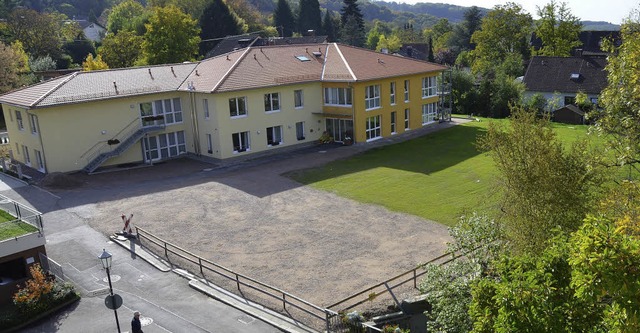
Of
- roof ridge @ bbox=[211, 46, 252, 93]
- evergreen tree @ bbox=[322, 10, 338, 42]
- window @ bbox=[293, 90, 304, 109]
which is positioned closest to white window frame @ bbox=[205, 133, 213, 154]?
roof ridge @ bbox=[211, 46, 252, 93]

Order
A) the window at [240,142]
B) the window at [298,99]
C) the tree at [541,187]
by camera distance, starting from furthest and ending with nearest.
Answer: the window at [298,99] < the window at [240,142] < the tree at [541,187]

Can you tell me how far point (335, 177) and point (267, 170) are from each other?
5.19m

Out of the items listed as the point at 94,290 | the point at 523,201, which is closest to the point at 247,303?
the point at 94,290

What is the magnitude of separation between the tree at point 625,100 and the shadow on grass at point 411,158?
1836cm

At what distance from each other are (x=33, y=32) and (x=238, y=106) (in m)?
55.2

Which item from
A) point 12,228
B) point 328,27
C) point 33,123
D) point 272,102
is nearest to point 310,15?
point 328,27

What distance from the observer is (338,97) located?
1681 inches

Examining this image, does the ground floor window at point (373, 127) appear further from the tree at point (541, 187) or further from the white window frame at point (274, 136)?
the tree at point (541, 187)

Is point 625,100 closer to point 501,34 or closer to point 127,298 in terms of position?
point 127,298

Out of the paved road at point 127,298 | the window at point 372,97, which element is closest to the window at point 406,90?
the window at point 372,97

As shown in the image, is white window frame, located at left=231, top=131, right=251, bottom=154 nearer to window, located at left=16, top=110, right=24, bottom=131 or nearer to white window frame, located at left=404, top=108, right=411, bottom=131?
white window frame, located at left=404, top=108, right=411, bottom=131

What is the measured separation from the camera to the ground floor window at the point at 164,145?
39.3 m

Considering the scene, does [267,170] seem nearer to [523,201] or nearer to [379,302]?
[379,302]

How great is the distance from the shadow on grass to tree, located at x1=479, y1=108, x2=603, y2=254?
1732 cm
